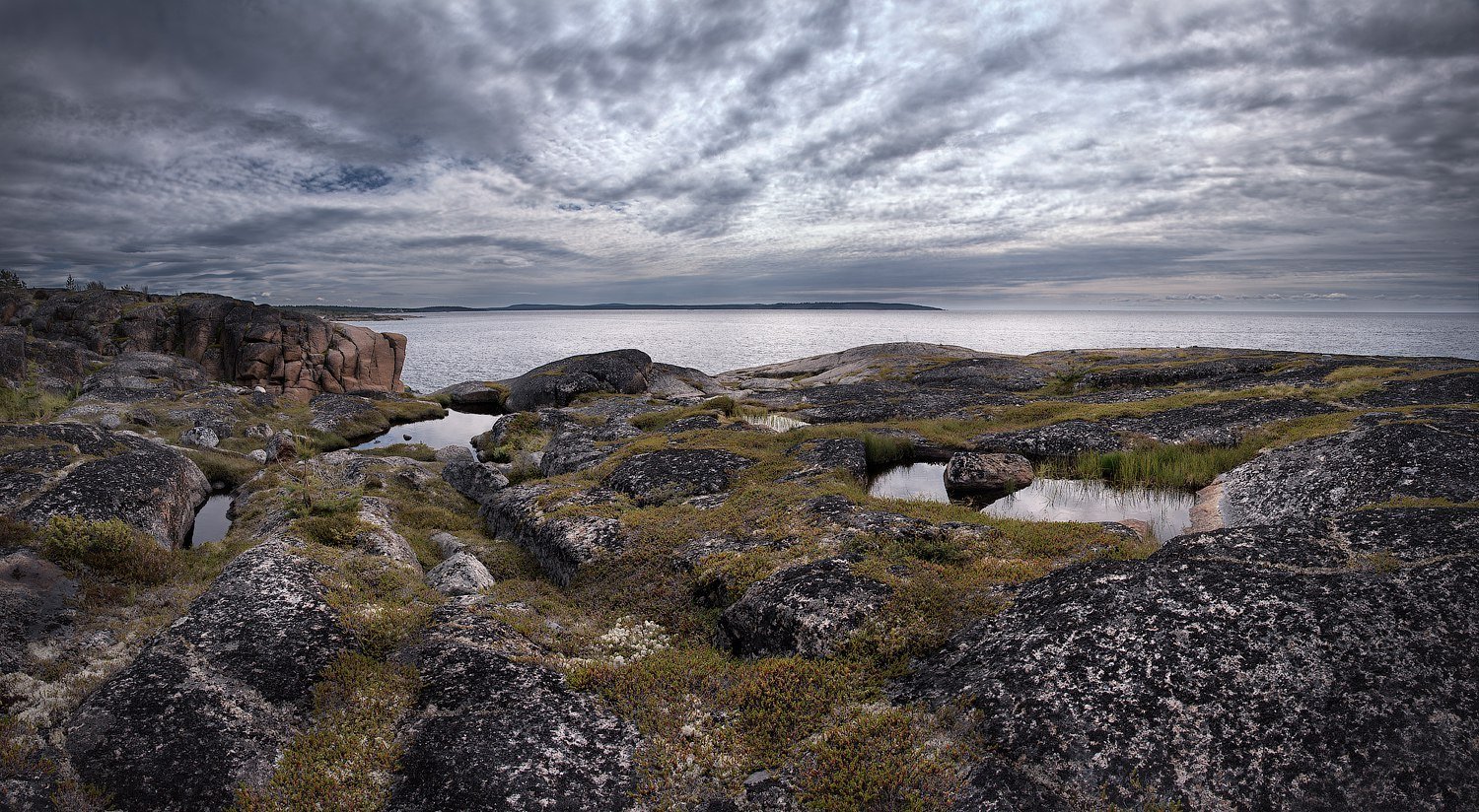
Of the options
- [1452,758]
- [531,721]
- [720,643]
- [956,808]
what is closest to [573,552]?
[720,643]

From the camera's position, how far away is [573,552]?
15.2m

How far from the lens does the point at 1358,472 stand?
15391 millimetres

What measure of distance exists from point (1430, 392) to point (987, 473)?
21364 millimetres

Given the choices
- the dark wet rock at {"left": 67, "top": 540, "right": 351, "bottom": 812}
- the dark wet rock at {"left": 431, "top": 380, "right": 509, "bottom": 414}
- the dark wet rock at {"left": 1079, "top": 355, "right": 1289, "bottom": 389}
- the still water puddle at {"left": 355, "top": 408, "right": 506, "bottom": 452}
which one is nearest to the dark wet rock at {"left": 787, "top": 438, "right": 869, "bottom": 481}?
the dark wet rock at {"left": 67, "top": 540, "right": 351, "bottom": 812}

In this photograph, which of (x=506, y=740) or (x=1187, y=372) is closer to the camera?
(x=506, y=740)

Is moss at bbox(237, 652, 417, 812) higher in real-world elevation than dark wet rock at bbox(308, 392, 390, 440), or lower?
higher

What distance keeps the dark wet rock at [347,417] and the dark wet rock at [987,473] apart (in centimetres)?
4320

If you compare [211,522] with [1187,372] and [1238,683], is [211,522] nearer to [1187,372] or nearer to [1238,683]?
[1238,683]

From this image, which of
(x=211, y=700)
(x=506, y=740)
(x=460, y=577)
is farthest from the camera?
(x=460, y=577)

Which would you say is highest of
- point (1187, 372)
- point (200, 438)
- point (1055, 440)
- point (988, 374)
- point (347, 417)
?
point (1187, 372)

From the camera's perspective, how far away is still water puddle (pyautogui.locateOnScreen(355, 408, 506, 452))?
149 feet

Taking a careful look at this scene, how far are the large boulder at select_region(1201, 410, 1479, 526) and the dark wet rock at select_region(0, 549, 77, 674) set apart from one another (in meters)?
23.2

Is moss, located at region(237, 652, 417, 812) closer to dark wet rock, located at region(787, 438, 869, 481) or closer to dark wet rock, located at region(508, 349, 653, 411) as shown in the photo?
dark wet rock, located at region(787, 438, 869, 481)

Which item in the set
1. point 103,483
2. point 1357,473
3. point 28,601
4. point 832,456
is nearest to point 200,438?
point 103,483
